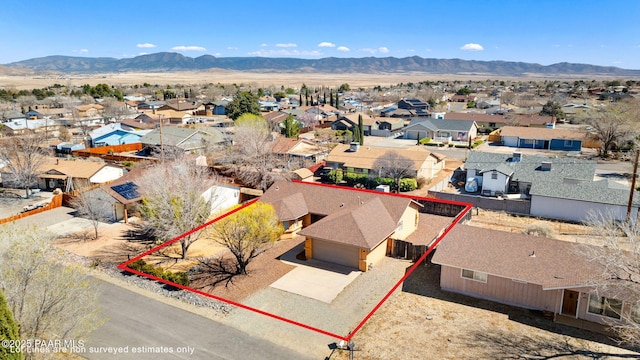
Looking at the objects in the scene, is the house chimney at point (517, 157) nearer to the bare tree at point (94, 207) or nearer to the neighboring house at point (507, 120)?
the neighboring house at point (507, 120)

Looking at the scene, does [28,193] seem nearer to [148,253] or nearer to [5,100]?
[148,253]

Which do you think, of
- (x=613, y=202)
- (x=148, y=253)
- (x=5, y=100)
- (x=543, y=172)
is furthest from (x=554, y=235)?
(x=5, y=100)

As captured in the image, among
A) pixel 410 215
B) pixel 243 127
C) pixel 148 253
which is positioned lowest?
pixel 148 253

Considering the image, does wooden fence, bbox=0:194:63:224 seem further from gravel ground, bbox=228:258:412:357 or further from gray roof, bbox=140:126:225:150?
gravel ground, bbox=228:258:412:357

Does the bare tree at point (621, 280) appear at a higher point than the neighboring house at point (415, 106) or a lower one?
lower

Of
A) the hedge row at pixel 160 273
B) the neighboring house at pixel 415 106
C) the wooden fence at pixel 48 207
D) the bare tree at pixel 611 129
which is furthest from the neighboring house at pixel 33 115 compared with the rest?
the bare tree at pixel 611 129

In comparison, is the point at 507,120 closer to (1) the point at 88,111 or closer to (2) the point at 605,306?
(2) the point at 605,306

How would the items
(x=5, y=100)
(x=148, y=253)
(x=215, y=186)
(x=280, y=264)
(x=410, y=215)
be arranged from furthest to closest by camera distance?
(x=5, y=100), (x=215, y=186), (x=410, y=215), (x=148, y=253), (x=280, y=264)

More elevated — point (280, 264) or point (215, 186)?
point (215, 186)
